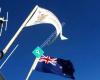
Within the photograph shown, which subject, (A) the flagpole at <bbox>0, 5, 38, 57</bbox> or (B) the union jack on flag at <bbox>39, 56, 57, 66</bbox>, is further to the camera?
(B) the union jack on flag at <bbox>39, 56, 57, 66</bbox>

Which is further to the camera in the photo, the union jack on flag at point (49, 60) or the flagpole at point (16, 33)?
the union jack on flag at point (49, 60)

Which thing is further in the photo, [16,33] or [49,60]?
[49,60]

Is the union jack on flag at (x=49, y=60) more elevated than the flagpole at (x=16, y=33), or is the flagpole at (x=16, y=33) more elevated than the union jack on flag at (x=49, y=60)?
the union jack on flag at (x=49, y=60)

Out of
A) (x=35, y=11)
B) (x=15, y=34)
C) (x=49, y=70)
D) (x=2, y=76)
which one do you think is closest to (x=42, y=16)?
(x=35, y=11)

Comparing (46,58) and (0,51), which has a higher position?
(46,58)

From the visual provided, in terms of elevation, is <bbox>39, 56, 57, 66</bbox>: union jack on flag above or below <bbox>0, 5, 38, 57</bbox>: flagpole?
above

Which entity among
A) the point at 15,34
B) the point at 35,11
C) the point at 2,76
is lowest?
the point at 2,76

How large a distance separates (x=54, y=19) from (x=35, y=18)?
9.35 ft

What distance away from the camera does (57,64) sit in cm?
8106

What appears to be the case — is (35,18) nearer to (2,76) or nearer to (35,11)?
(35,11)

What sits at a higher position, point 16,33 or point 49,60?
point 49,60

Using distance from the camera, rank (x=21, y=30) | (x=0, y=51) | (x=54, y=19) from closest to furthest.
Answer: (x=0, y=51) < (x=21, y=30) < (x=54, y=19)

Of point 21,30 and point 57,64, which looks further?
point 57,64

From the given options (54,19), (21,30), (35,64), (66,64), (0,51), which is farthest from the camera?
(66,64)
